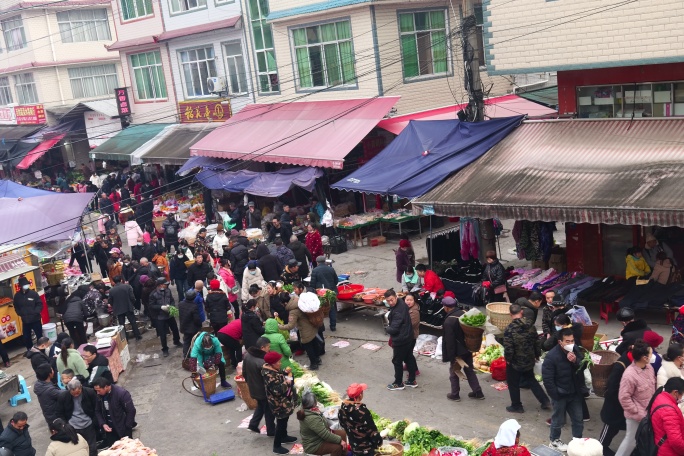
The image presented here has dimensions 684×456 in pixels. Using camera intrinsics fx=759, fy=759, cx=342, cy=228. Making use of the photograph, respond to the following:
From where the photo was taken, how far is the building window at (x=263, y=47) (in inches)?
1069

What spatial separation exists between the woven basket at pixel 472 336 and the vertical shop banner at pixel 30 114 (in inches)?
1440

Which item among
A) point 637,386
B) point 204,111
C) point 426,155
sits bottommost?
point 637,386

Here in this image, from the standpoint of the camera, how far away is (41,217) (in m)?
20.8

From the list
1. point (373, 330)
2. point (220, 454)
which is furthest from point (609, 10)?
point (220, 454)

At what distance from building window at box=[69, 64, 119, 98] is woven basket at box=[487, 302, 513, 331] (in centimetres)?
3682

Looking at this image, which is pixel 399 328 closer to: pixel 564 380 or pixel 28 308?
pixel 564 380

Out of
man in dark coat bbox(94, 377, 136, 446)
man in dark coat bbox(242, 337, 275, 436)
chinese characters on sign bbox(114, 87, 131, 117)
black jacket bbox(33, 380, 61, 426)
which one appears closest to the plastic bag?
man in dark coat bbox(242, 337, 275, 436)

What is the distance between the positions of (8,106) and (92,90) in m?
5.39

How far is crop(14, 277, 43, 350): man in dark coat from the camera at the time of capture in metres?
16.3

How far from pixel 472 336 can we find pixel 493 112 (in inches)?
587

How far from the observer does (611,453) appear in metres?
9.38

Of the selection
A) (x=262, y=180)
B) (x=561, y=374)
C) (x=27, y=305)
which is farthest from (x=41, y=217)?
(x=561, y=374)

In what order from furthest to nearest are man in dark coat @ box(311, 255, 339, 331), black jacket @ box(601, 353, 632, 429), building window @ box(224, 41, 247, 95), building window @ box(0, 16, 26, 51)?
building window @ box(0, 16, 26, 51) → building window @ box(224, 41, 247, 95) → man in dark coat @ box(311, 255, 339, 331) → black jacket @ box(601, 353, 632, 429)

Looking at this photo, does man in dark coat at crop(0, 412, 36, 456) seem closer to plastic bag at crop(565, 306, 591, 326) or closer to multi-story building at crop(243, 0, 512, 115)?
plastic bag at crop(565, 306, 591, 326)
